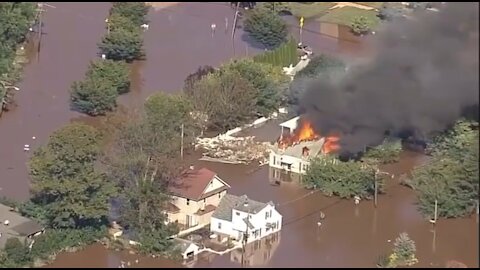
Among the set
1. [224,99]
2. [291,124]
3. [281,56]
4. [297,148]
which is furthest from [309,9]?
[297,148]

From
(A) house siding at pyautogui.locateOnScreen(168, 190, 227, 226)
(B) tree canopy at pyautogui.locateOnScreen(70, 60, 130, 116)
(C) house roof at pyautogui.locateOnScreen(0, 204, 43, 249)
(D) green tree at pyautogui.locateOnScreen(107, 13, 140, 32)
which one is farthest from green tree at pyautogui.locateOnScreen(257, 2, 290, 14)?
(C) house roof at pyautogui.locateOnScreen(0, 204, 43, 249)

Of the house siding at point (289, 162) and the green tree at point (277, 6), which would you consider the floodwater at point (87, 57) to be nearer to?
the green tree at point (277, 6)

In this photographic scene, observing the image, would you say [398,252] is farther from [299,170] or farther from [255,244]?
[299,170]

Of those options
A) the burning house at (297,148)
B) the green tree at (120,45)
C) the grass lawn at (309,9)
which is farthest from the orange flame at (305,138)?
the grass lawn at (309,9)

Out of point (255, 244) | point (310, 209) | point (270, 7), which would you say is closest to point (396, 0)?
point (270, 7)

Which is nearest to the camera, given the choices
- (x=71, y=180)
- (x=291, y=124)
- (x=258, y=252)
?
(x=71, y=180)

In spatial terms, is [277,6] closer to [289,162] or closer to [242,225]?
[289,162]
